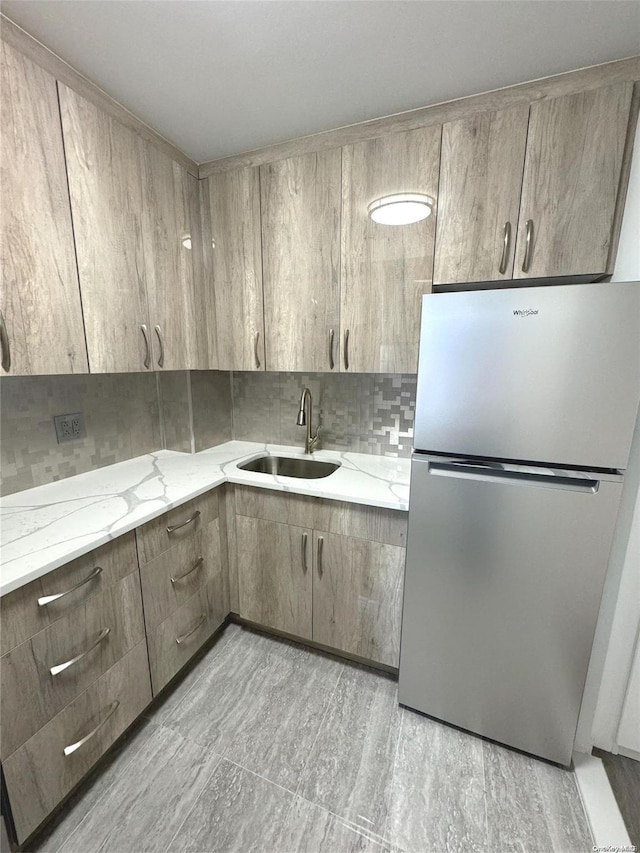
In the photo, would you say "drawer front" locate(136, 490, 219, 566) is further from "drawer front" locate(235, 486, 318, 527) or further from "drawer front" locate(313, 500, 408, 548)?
"drawer front" locate(313, 500, 408, 548)

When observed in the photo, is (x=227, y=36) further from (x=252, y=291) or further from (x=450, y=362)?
(x=450, y=362)

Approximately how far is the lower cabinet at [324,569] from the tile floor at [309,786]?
0.24 meters

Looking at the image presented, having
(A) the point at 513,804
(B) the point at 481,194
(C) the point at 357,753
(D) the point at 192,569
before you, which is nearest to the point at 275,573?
(D) the point at 192,569

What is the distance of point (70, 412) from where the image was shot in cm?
150

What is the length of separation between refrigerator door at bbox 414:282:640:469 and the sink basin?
0.84 metres

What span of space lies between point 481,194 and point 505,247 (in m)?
0.22

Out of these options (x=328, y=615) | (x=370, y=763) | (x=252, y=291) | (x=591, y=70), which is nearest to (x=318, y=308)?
(x=252, y=291)

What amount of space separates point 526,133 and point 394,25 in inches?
22.4

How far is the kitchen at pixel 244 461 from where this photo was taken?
99cm

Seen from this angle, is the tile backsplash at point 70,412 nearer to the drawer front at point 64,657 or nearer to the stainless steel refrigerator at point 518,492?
the drawer front at point 64,657

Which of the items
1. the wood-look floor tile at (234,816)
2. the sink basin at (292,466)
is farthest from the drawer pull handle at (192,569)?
the wood-look floor tile at (234,816)

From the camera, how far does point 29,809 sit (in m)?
0.92

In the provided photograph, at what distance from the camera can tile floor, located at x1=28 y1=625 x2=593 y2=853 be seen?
3.32ft

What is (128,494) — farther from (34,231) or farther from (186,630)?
(34,231)
